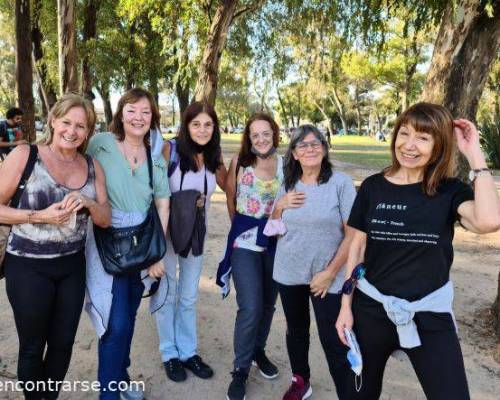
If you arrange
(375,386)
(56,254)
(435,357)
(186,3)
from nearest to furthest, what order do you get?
(435,357)
(375,386)
(56,254)
(186,3)

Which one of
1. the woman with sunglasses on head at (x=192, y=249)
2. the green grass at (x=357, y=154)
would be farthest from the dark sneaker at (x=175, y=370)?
the green grass at (x=357, y=154)

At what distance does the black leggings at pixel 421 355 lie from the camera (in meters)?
1.81

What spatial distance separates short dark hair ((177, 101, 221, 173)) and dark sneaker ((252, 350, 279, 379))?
1.42 metres

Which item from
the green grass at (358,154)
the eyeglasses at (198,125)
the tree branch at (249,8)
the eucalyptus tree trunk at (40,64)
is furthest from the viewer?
the green grass at (358,154)

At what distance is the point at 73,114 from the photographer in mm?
2332

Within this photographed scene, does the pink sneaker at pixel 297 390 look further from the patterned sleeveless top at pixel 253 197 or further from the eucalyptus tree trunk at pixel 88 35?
the eucalyptus tree trunk at pixel 88 35

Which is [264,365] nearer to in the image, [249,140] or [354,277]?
[354,277]

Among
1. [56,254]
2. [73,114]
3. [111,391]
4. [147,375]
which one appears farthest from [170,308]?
[73,114]

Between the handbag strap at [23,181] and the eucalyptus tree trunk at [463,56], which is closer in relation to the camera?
the handbag strap at [23,181]

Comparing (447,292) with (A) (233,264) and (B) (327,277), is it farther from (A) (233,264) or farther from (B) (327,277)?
(A) (233,264)

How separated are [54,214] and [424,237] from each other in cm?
176

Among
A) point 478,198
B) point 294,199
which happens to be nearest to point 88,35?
point 294,199

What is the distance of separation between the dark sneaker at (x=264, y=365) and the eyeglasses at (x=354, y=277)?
1.35 m

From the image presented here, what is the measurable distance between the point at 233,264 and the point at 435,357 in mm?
1398
